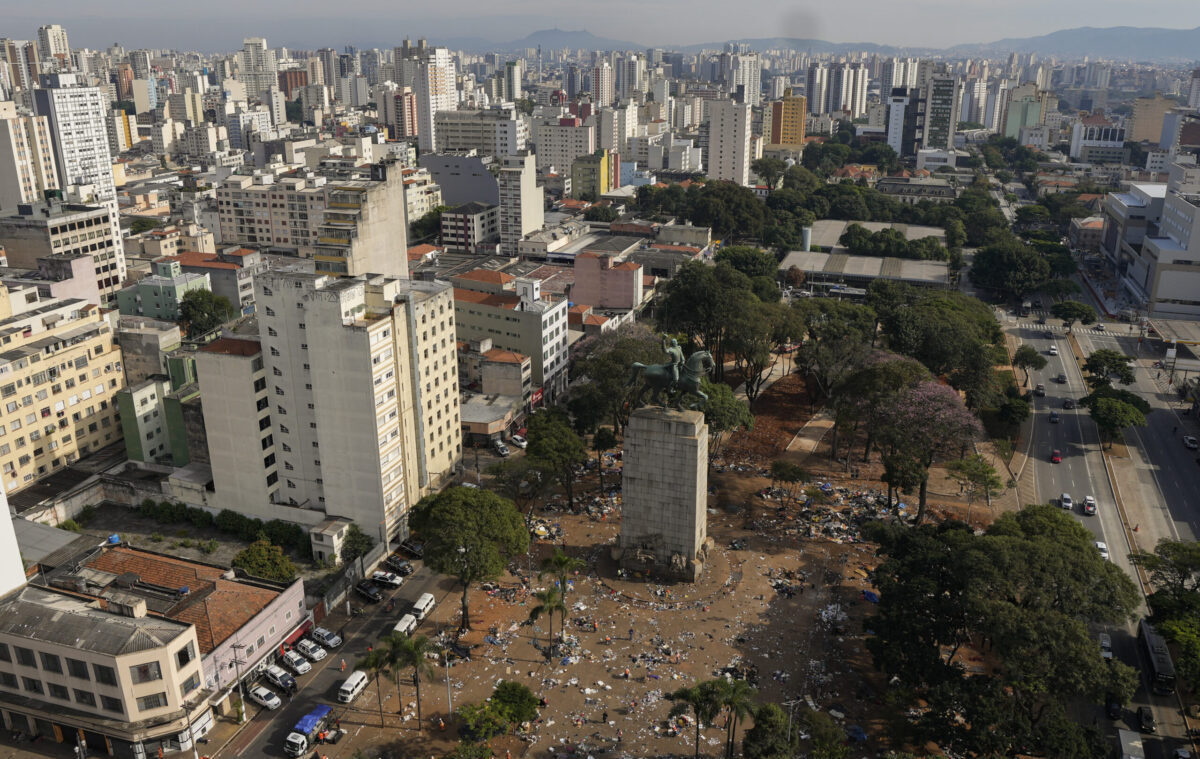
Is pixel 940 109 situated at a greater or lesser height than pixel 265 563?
greater

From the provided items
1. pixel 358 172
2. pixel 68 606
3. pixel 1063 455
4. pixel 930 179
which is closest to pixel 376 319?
pixel 68 606

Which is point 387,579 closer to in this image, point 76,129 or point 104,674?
point 104,674

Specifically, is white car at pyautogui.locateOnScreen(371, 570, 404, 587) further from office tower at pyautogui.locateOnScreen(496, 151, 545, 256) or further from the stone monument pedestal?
office tower at pyautogui.locateOnScreen(496, 151, 545, 256)

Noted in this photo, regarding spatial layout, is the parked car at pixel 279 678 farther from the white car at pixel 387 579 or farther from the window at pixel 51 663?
the window at pixel 51 663

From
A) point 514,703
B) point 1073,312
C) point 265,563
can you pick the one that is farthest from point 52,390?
point 1073,312

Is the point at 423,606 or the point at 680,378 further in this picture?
the point at 680,378

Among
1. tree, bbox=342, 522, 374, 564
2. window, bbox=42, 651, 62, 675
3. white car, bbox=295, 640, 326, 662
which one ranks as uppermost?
window, bbox=42, 651, 62, 675

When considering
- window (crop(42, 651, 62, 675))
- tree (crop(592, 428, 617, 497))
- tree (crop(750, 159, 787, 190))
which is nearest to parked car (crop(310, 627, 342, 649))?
window (crop(42, 651, 62, 675))
